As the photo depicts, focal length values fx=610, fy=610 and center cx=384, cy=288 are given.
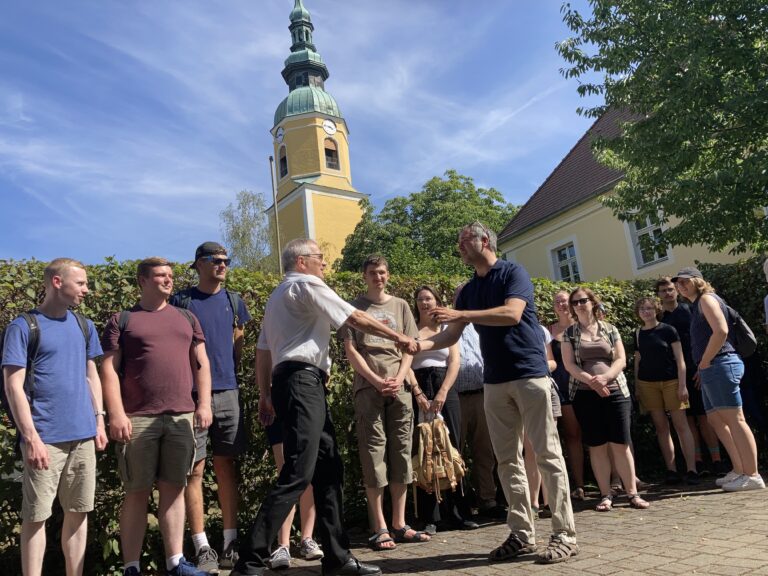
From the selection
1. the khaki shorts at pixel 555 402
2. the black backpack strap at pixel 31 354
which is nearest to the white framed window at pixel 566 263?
the khaki shorts at pixel 555 402

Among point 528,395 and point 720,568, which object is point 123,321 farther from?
point 720,568

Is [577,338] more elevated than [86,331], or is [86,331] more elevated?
[86,331]

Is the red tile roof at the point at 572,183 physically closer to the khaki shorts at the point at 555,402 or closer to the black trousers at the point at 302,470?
the khaki shorts at the point at 555,402

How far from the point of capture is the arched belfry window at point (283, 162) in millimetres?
48378

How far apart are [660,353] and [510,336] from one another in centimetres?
315

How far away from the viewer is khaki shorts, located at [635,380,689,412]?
6516 millimetres

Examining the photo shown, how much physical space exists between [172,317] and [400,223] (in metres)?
34.7

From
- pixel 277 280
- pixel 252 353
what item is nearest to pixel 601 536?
pixel 252 353

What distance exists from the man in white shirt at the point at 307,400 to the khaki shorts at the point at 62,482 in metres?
1.06

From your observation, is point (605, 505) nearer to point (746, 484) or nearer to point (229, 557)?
point (746, 484)

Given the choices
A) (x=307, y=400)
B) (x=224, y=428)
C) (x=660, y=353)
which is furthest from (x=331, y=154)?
(x=307, y=400)

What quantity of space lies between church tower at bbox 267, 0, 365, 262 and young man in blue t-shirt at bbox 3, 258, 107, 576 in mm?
37921

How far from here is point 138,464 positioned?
392cm

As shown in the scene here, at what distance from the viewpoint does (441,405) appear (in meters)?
5.33
